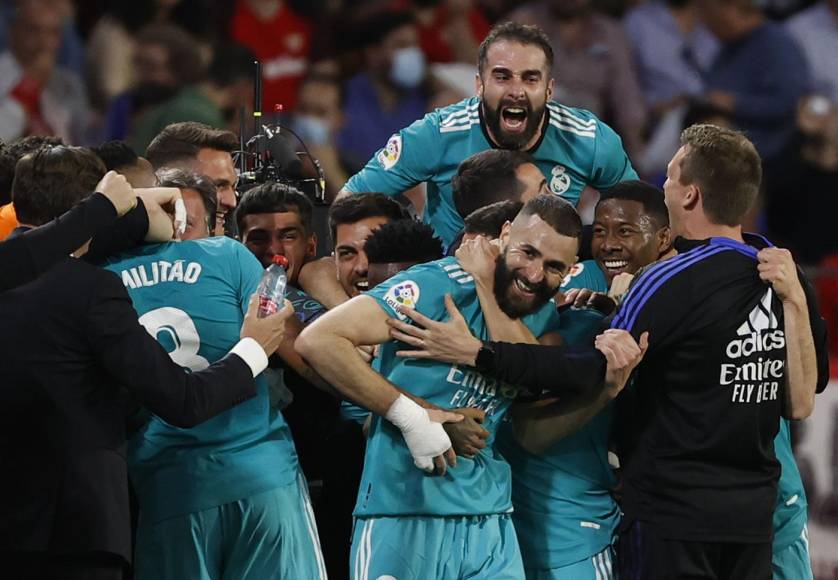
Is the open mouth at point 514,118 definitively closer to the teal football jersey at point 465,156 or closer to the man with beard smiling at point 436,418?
the teal football jersey at point 465,156

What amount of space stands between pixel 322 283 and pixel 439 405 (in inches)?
52.2

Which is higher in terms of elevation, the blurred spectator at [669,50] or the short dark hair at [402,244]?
the blurred spectator at [669,50]

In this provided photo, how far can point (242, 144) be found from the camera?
6.00 m

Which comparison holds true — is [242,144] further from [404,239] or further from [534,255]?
[534,255]

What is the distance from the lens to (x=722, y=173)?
398cm

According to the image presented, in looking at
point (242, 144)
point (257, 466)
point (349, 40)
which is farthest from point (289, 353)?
point (349, 40)

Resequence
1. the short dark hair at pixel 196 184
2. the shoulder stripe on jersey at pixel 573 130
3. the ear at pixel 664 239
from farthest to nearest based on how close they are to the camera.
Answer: the shoulder stripe on jersey at pixel 573 130, the ear at pixel 664 239, the short dark hair at pixel 196 184

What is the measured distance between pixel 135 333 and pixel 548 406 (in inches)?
51.8

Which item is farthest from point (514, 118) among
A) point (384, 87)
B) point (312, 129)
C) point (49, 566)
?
point (384, 87)

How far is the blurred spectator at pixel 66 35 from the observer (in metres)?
9.27

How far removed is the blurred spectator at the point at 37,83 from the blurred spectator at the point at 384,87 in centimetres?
190

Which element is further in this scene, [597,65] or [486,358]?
[597,65]

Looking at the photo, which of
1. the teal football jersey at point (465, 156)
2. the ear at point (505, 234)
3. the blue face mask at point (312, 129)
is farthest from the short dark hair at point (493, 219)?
the blue face mask at point (312, 129)

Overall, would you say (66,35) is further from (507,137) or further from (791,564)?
(791,564)
